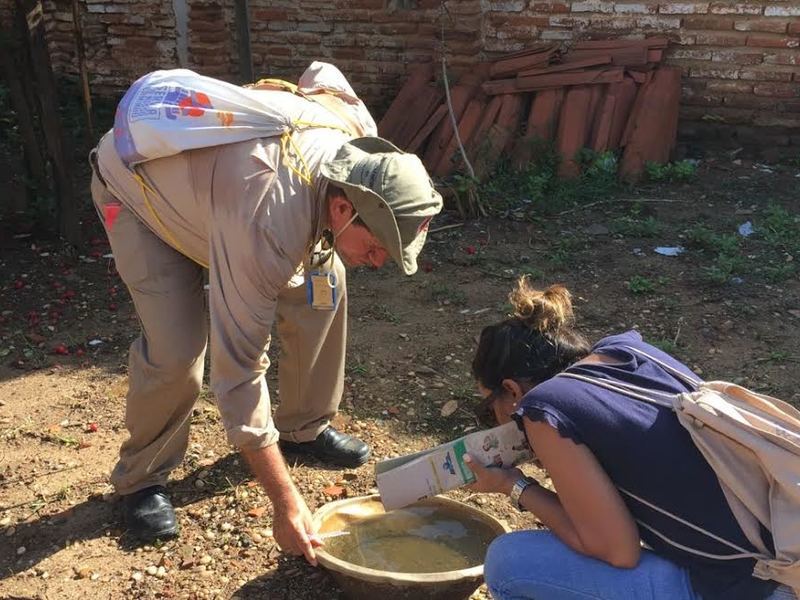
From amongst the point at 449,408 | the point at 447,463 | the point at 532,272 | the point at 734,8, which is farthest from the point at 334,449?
the point at 734,8

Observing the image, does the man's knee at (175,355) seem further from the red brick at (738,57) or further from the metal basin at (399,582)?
the red brick at (738,57)

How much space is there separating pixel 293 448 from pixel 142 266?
110 centimetres

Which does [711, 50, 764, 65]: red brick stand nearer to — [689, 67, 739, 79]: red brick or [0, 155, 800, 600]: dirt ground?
[689, 67, 739, 79]: red brick

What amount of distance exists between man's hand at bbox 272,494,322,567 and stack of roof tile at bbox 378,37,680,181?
4270mm

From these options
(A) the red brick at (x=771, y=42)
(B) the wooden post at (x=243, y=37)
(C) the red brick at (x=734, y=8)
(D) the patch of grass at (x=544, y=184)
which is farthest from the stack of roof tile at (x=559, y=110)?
(B) the wooden post at (x=243, y=37)

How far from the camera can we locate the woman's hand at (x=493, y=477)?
253 cm

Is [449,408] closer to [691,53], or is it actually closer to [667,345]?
[667,345]

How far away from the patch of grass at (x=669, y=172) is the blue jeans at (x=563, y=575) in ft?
14.8

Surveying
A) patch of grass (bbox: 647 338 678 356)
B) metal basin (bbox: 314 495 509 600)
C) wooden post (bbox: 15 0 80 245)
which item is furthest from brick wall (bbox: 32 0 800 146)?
metal basin (bbox: 314 495 509 600)

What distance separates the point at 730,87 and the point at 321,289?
4.82 metres

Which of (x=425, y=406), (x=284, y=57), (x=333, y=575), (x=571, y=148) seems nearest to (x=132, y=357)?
(x=333, y=575)

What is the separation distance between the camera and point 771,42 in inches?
261

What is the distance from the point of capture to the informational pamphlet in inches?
99.7

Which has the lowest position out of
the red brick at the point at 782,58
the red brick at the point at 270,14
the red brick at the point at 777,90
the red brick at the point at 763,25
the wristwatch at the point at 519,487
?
the wristwatch at the point at 519,487
